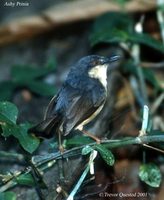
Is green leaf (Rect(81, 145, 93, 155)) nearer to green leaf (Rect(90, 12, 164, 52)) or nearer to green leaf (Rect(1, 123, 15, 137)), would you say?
green leaf (Rect(1, 123, 15, 137))

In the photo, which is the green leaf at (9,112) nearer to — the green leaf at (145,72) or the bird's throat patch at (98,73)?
the bird's throat patch at (98,73)

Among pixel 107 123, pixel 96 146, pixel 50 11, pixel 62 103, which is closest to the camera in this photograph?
pixel 96 146

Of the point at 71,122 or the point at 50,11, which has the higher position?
the point at 50,11

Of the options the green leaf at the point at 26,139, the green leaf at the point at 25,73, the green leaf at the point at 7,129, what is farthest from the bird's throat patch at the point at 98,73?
the green leaf at the point at 25,73

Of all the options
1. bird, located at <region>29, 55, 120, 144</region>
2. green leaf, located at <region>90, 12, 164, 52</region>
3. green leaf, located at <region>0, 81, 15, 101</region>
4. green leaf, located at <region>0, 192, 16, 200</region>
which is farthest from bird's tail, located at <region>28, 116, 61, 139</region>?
green leaf, located at <region>90, 12, 164, 52</region>

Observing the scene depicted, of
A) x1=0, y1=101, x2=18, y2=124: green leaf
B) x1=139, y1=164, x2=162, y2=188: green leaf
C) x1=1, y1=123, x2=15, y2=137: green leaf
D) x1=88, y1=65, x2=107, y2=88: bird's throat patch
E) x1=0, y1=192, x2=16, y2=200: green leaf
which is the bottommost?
x1=139, y1=164, x2=162, y2=188: green leaf

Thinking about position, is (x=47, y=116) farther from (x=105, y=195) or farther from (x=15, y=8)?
(x=15, y=8)

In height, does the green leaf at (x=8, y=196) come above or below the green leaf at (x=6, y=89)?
below

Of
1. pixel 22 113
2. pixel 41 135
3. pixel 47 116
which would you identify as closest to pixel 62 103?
pixel 47 116

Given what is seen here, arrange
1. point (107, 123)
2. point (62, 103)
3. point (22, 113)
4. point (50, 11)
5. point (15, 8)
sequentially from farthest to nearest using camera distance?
1. point (15, 8)
2. point (50, 11)
3. point (22, 113)
4. point (107, 123)
5. point (62, 103)
